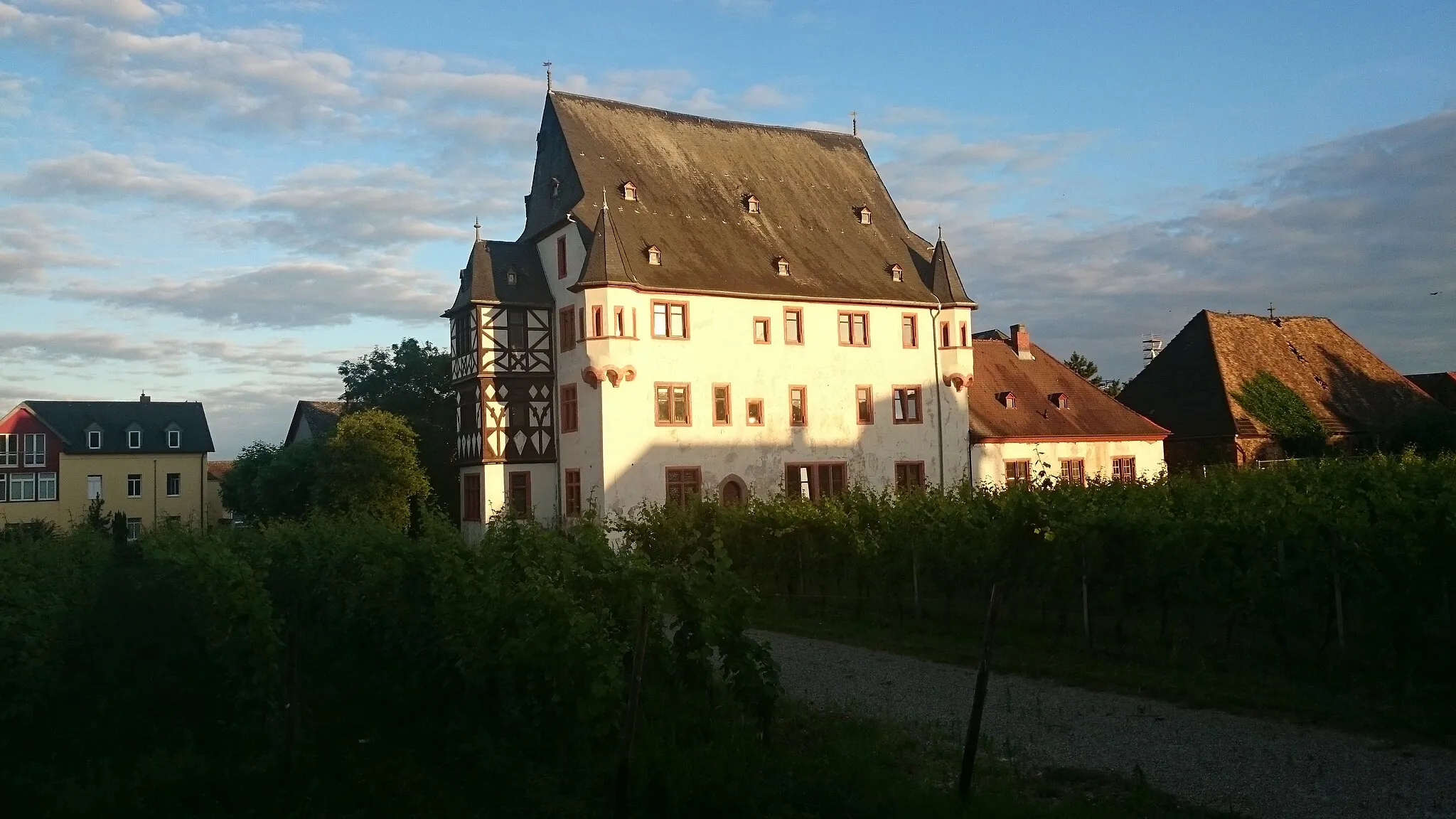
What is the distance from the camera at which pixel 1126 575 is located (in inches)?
532

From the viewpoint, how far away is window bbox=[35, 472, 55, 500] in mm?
63312

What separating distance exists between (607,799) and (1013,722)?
418 centimetres

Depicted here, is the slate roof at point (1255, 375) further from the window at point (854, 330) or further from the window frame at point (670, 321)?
the window frame at point (670, 321)

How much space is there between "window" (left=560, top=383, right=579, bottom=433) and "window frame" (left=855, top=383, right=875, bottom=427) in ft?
30.7

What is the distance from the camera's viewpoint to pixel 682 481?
35969 mm

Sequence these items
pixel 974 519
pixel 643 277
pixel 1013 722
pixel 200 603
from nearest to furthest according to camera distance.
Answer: pixel 1013 722 → pixel 200 603 → pixel 974 519 → pixel 643 277

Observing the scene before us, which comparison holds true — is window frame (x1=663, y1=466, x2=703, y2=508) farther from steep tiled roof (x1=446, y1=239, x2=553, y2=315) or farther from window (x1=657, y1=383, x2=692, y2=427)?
steep tiled roof (x1=446, y1=239, x2=553, y2=315)

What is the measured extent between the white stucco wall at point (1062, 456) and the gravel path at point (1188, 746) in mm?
28230

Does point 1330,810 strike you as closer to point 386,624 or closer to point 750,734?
point 750,734

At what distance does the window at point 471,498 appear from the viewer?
36.8 meters

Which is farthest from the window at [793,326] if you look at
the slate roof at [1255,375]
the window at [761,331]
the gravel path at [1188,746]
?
the gravel path at [1188,746]

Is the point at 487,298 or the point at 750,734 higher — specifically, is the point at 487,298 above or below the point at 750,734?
above

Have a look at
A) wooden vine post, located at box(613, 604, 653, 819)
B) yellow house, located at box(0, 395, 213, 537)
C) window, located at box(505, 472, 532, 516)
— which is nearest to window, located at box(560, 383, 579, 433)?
window, located at box(505, 472, 532, 516)

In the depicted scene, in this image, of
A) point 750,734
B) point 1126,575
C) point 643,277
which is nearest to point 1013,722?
point 750,734
